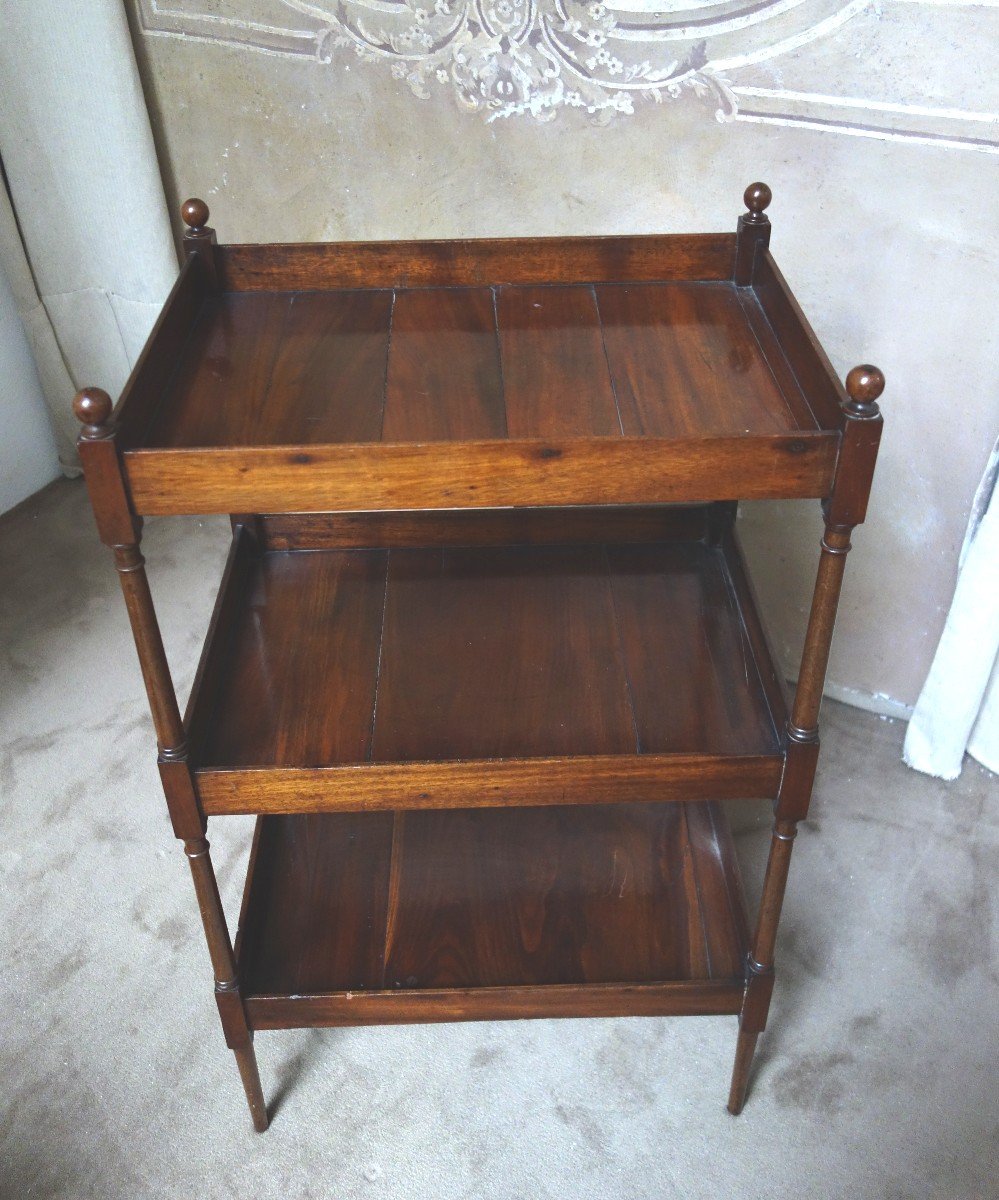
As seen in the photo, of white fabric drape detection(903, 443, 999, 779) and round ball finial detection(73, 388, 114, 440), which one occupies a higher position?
round ball finial detection(73, 388, 114, 440)

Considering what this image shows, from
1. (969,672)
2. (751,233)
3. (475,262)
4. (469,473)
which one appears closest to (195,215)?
(475,262)

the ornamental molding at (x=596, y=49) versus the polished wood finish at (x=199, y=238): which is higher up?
the ornamental molding at (x=596, y=49)

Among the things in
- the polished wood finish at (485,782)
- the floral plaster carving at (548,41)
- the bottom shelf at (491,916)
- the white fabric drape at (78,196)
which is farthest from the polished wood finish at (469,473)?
the white fabric drape at (78,196)

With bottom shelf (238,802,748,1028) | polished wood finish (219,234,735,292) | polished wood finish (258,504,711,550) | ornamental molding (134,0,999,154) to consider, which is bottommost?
bottom shelf (238,802,748,1028)

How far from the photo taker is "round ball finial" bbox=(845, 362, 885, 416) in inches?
40.3

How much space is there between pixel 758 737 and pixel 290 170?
1.42m

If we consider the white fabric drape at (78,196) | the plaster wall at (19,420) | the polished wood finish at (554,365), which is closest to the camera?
the polished wood finish at (554,365)

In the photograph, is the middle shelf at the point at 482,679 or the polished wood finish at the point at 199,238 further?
the polished wood finish at the point at 199,238

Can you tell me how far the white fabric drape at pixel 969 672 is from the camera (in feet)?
6.08

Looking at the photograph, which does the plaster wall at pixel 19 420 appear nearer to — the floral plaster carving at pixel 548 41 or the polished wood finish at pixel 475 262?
the floral plaster carving at pixel 548 41

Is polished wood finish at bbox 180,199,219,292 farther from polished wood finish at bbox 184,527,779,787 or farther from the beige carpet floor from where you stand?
the beige carpet floor

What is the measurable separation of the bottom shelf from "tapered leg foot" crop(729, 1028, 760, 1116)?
0.22 feet

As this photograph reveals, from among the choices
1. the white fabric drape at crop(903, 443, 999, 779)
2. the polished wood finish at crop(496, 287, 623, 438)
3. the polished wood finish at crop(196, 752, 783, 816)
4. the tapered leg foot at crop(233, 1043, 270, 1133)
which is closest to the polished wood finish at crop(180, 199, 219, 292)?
the polished wood finish at crop(496, 287, 623, 438)

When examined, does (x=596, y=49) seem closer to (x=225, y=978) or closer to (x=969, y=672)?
(x=969, y=672)
